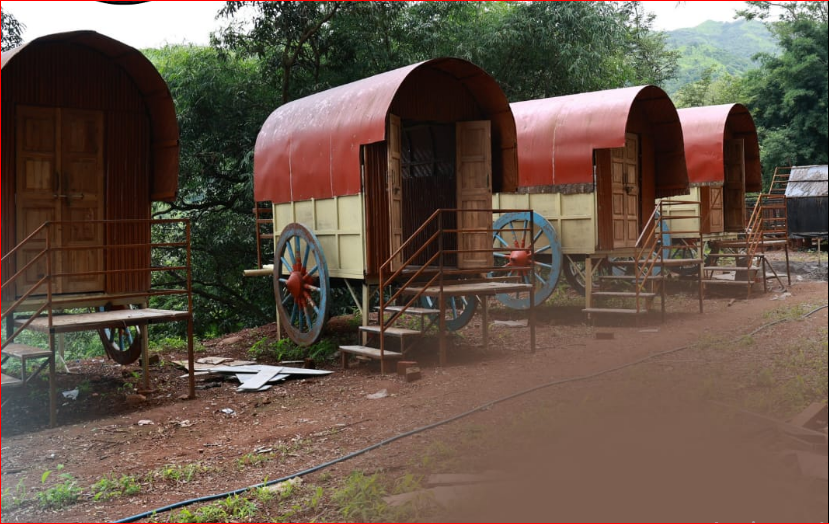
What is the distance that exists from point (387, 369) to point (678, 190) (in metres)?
6.75

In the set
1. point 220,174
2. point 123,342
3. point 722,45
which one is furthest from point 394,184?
point 220,174

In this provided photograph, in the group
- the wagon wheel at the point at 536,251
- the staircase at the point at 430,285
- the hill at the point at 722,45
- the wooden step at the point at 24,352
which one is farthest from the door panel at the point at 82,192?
the hill at the point at 722,45

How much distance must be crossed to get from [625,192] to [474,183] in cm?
325

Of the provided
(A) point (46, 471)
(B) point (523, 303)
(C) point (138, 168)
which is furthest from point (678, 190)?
(A) point (46, 471)

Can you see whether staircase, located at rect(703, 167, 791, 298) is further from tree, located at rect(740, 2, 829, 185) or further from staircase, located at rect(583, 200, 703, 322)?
tree, located at rect(740, 2, 829, 185)

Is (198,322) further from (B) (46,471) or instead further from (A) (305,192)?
(B) (46,471)

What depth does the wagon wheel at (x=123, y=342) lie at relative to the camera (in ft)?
32.9

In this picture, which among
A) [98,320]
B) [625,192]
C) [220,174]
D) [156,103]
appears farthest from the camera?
[220,174]

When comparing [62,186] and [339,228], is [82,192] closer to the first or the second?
[62,186]

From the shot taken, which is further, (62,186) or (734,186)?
(734,186)

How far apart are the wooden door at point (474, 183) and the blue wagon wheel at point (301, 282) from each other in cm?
191

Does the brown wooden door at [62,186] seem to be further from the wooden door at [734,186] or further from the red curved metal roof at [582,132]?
the wooden door at [734,186]

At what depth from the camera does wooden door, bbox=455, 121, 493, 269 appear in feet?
33.5

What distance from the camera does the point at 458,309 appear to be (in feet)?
38.8
